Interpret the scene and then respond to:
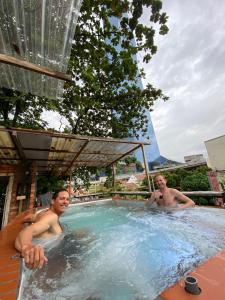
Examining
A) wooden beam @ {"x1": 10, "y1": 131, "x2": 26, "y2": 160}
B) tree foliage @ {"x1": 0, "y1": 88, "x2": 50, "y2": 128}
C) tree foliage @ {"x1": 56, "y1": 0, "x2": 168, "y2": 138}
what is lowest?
wooden beam @ {"x1": 10, "y1": 131, "x2": 26, "y2": 160}

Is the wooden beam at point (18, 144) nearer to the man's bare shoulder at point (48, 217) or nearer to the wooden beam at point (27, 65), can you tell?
the man's bare shoulder at point (48, 217)

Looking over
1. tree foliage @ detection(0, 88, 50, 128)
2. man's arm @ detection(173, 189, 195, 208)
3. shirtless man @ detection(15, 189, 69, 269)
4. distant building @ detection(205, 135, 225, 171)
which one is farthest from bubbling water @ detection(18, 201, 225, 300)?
distant building @ detection(205, 135, 225, 171)

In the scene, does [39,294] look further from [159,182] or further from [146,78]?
[146,78]

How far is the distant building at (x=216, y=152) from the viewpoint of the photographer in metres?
23.4

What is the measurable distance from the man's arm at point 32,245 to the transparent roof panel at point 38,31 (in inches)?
76.9

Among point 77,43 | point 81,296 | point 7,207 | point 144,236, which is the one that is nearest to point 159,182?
point 144,236

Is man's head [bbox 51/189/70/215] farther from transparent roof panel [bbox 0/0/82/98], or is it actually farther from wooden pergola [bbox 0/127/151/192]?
transparent roof panel [bbox 0/0/82/98]

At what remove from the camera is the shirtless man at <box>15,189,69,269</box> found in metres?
1.23

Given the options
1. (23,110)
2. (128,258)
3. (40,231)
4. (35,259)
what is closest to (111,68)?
(23,110)

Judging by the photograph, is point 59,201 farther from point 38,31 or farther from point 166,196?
→ point 166,196

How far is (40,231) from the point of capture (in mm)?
2422

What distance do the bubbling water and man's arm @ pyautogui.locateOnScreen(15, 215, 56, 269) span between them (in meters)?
0.37

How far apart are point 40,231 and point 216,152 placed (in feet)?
89.5

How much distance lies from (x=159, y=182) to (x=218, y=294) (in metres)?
4.01
